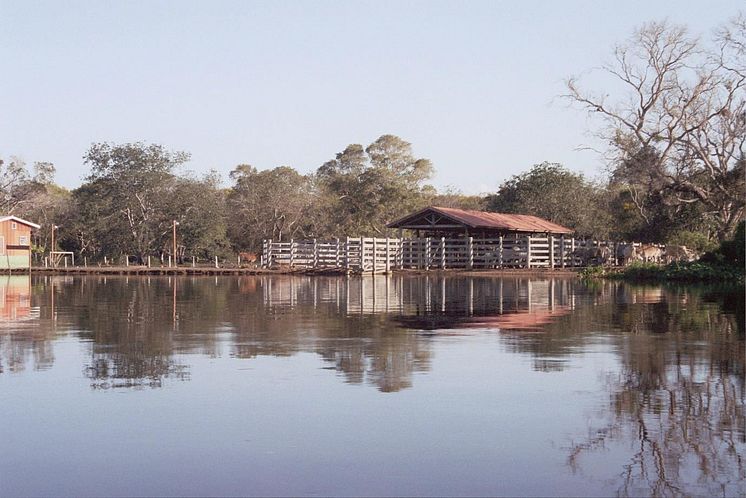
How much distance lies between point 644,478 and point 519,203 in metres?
70.4

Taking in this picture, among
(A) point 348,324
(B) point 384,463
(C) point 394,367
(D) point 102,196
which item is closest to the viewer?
(B) point 384,463

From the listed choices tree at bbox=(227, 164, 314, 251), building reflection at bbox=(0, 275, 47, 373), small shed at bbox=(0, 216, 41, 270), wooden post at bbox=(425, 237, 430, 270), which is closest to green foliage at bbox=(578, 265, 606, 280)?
wooden post at bbox=(425, 237, 430, 270)

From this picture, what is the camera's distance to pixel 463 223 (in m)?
57.9

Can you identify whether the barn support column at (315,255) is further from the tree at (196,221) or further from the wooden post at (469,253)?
the tree at (196,221)

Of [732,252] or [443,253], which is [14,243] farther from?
[732,252]

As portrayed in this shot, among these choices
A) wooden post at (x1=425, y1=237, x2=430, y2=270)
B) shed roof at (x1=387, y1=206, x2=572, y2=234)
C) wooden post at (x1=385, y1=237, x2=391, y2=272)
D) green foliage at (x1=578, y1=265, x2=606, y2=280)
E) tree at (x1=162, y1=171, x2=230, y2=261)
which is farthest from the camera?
tree at (x1=162, y1=171, x2=230, y2=261)

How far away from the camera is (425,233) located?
6588 cm

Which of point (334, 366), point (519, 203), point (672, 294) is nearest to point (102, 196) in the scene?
point (519, 203)

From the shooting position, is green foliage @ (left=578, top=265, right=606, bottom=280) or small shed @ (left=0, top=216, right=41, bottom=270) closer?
green foliage @ (left=578, top=265, right=606, bottom=280)

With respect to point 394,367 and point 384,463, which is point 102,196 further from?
point 384,463

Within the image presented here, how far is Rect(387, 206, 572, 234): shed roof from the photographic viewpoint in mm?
58312

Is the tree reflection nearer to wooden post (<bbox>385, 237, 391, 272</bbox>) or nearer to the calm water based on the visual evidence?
the calm water

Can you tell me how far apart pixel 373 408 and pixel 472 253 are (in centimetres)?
4927

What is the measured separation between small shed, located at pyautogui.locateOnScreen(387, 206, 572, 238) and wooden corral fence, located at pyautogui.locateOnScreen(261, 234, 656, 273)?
2.80 feet
